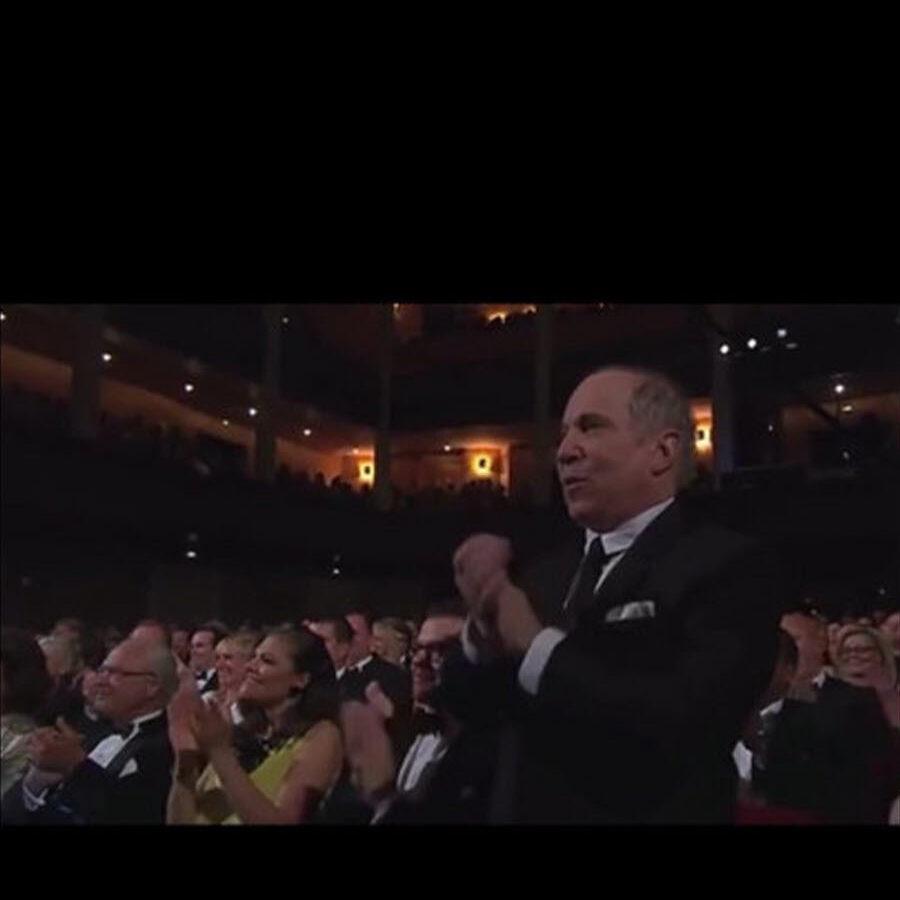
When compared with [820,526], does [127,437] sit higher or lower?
higher

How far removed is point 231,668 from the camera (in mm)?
3984

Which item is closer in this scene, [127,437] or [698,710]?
[698,710]

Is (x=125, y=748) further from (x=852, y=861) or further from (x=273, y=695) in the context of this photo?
(x=852, y=861)

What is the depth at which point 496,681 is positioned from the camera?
154 inches

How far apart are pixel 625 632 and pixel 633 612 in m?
0.07

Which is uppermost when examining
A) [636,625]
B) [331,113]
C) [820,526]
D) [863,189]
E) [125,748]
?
[331,113]

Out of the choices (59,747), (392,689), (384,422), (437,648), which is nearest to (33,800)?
(59,747)

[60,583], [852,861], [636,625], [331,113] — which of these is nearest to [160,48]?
[331,113]

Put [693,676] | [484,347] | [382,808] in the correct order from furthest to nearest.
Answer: [484,347], [382,808], [693,676]

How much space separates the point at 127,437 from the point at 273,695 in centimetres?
97

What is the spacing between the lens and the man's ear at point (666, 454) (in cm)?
394

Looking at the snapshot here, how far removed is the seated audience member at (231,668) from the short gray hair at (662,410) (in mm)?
1395

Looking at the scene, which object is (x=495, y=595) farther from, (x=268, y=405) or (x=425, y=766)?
(x=268, y=405)

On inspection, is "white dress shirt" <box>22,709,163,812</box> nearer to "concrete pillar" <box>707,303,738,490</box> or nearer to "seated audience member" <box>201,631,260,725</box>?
"seated audience member" <box>201,631,260,725</box>
